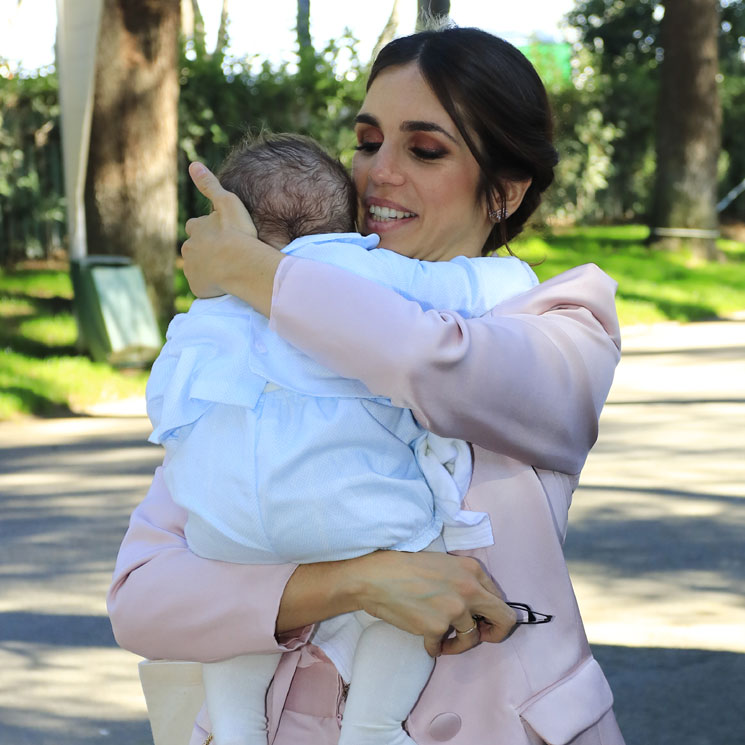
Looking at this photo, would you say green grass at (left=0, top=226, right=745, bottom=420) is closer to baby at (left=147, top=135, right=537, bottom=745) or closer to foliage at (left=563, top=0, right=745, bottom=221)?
baby at (left=147, top=135, right=537, bottom=745)

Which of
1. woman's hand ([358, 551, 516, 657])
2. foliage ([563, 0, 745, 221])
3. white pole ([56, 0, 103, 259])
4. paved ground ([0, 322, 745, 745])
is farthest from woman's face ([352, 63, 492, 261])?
foliage ([563, 0, 745, 221])

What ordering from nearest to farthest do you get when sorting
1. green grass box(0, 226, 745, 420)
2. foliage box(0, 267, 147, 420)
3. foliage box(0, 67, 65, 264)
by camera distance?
1. foliage box(0, 267, 147, 420)
2. green grass box(0, 226, 745, 420)
3. foliage box(0, 67, 65, 264)

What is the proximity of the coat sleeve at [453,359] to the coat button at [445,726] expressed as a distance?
1.29 ft

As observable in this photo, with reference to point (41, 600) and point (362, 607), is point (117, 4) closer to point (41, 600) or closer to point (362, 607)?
point (41, 600)

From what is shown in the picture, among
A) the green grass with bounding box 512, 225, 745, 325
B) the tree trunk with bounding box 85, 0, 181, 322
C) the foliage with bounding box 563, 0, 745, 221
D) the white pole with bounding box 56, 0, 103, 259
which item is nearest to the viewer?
the white pole with bounding box 56, 0, 103, 259

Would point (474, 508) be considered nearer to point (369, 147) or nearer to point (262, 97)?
point (369, 147)

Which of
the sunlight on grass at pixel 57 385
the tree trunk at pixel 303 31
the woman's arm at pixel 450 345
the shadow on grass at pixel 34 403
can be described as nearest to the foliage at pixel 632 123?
the tree trunk at pixel 303 31

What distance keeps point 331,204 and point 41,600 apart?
3.26 m

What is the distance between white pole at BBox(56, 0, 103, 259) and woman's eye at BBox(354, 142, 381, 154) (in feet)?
22.9

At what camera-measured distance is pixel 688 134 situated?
1697 centimetres

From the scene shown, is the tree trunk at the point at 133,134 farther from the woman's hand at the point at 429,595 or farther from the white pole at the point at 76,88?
the woman's hand at the point at 429,595

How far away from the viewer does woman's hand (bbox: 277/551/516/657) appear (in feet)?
5.70

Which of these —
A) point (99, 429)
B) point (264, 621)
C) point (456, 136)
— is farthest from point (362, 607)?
point (99, 429)

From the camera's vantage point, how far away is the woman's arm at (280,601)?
1.74m
